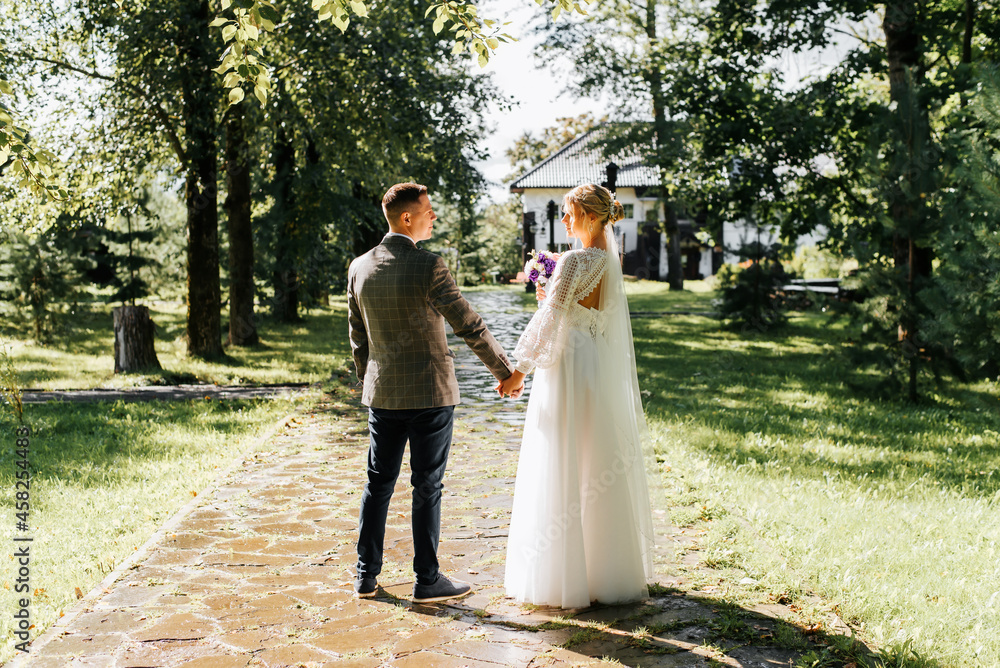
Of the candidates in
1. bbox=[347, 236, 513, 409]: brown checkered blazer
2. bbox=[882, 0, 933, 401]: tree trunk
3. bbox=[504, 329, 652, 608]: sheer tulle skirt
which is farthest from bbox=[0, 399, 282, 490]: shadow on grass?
bbox=[882, 0, 933, 401]: tree trunk

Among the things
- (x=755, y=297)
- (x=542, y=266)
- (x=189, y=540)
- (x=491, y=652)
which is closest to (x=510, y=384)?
(x=542, y=266)

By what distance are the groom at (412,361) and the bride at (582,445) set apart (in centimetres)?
32

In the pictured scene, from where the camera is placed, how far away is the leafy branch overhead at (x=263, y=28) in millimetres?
4754

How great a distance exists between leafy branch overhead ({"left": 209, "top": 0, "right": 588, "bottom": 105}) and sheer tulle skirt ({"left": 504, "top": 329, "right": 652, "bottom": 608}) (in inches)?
91.2

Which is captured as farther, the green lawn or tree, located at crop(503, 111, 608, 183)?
tree, located at crop(503, 111, 608, 183)

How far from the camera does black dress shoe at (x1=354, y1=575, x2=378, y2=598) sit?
15.5 ft

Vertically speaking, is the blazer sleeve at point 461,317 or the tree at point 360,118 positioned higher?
the tree at point 360,118

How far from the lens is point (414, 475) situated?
4.63m

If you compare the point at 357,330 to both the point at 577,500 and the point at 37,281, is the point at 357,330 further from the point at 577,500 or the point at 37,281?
the point at 37,281

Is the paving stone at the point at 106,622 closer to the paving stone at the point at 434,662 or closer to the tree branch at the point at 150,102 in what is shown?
the paving stone at the point at 434,662

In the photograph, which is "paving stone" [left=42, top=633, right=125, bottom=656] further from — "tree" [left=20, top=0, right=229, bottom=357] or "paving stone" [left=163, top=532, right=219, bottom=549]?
"tree" [left=20, top=0, right=229, bottom=357]

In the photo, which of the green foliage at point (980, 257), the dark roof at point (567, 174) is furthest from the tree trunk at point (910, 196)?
the dark roof at point (567, 174)

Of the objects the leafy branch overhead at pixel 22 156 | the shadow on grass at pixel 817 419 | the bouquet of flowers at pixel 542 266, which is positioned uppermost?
the leafy branch overhead at pixel 22 156

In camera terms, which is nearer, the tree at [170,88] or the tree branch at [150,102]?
the tree at [170,88]
